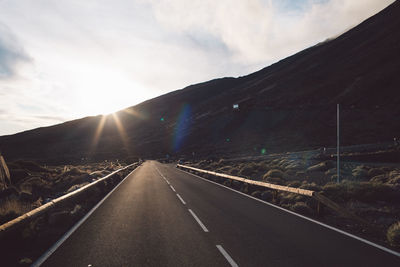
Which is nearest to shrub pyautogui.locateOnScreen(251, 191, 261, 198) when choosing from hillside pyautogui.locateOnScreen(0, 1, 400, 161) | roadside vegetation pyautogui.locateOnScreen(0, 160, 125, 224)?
roadside vegetation pyautogui.locateOnScreen(0, 160, 125, 224)

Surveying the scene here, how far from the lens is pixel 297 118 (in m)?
85.9

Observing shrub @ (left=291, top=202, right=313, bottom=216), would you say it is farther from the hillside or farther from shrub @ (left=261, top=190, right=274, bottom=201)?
the hillside

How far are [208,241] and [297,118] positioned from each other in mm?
85729

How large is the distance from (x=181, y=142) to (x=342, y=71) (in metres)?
82.6

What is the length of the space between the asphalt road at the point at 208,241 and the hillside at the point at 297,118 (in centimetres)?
5657

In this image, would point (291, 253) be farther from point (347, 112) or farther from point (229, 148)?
point (347, 112)

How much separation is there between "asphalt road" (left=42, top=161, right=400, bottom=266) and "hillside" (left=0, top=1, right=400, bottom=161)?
2227 inches

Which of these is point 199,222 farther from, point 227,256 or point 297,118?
point 297,118

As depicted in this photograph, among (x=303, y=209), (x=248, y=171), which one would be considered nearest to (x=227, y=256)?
(x=303, y=209)

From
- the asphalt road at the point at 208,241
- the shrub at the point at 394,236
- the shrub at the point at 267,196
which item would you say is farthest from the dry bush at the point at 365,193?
the shrub at the point at 394,236

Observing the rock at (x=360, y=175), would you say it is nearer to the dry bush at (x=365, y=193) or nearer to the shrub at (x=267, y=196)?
the dry bush at (x=365, y=193)

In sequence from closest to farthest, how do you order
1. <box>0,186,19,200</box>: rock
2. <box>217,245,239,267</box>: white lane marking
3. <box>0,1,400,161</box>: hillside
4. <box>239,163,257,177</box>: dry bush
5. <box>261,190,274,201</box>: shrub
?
<box>217,245,239,267</box>: white lane marking → <box>261,190,274,201</box>: shrub → <box>0,186,19,200</box>: rock → <box>239,163,257,177</box>: dry bush → <box>0,1,400,161</box>: hillside

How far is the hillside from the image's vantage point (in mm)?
71250

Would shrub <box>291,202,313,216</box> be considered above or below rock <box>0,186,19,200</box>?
above
